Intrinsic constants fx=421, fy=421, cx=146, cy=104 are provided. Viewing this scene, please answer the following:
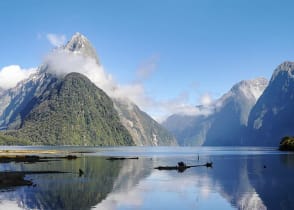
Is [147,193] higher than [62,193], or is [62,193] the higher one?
[62,193]

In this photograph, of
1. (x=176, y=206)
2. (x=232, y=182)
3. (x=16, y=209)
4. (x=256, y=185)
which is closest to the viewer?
(x=16, y=209)

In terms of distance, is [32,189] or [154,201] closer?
[154,201]

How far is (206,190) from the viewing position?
72938mm

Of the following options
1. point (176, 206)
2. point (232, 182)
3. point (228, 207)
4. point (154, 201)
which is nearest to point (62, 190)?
point (154, 201)

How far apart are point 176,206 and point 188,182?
97.2ft

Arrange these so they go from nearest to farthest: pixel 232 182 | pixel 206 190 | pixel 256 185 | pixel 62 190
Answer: pixel 62 190, pixel 206 190, pixel 256 185, pixel 232 182

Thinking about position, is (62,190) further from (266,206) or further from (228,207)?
(266,206)

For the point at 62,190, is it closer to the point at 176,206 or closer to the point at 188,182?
the point at 176,206

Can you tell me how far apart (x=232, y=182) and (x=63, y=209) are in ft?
148

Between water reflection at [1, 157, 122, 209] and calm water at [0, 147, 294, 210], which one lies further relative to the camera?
calm water at [0, 147, 294, 210]

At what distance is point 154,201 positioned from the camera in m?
59.3

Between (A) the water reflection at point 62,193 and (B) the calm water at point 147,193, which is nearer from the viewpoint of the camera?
(A) the water reflection at point 62,193

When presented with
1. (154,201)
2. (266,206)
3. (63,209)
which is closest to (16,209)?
(63,209)

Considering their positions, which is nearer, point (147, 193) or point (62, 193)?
point (62, 193)
